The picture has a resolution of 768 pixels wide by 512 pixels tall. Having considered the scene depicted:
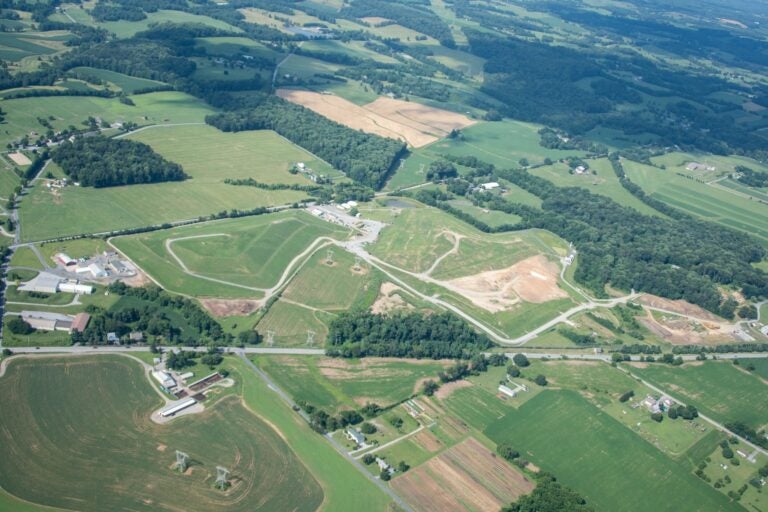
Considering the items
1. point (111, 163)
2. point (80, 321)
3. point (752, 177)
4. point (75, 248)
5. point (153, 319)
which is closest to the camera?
point (80, 321)

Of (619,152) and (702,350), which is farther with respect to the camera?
(619,152)

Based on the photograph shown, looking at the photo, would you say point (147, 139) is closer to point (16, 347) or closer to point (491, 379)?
point (16, 347)

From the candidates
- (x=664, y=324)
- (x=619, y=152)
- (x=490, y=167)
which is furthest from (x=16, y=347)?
(x=619, y=152)

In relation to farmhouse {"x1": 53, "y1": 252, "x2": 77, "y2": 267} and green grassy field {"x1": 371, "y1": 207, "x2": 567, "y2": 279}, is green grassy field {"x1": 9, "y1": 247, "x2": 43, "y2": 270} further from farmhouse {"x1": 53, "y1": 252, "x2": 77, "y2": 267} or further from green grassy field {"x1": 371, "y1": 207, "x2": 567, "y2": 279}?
green grassy field {"x1": 371, "y1": 207, "x2": 567, "y2": 279}

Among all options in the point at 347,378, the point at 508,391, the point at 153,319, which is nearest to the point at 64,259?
the point at 153,319

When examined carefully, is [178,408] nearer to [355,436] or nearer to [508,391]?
→ [355,436]

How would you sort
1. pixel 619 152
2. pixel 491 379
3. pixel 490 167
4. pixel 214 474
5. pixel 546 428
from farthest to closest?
pixel 619 152
pixel 490 167
pixel 491 379
pixel 546 428
pixel 214 474

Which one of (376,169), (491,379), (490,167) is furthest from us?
(490,167)
